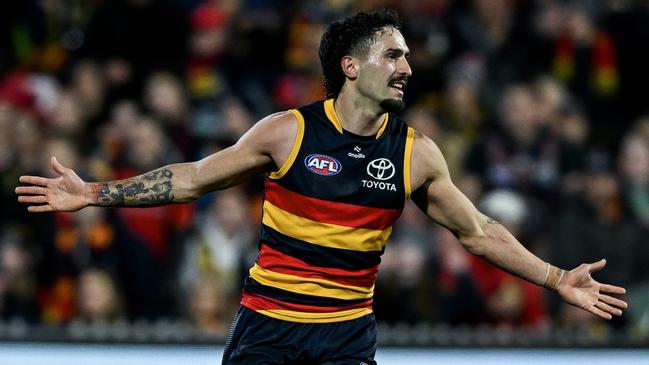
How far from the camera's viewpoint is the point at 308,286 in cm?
571

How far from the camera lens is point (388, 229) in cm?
583

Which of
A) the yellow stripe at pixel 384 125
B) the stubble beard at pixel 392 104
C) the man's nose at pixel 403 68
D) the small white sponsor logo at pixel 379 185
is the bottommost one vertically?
the small white sponsor logo at pixel 379 185

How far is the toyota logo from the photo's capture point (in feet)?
18.8

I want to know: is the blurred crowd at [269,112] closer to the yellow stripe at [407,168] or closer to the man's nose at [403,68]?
the yellow stripe at [407,168]

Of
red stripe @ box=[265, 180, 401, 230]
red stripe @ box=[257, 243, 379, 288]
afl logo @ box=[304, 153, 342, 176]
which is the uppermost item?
afl logo @ box=[304, 153, 342, 176]

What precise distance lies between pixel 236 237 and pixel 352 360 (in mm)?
4113

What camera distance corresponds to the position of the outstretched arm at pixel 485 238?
584 cm

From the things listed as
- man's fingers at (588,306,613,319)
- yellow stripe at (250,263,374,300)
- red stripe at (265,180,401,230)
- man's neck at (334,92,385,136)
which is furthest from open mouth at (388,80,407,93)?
man's fingers at (588,306,613,319)

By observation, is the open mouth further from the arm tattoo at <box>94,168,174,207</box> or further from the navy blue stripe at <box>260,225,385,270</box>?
the arm tattoo at <box>94,168,174,207</box>

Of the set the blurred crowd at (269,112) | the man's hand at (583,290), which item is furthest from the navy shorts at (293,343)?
the blurred crowd at (269,112)

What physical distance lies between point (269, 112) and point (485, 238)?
17.9 ft

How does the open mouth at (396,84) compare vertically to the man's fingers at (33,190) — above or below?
above

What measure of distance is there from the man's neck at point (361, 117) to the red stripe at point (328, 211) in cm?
35

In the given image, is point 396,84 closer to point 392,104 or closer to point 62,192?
point 392,104
